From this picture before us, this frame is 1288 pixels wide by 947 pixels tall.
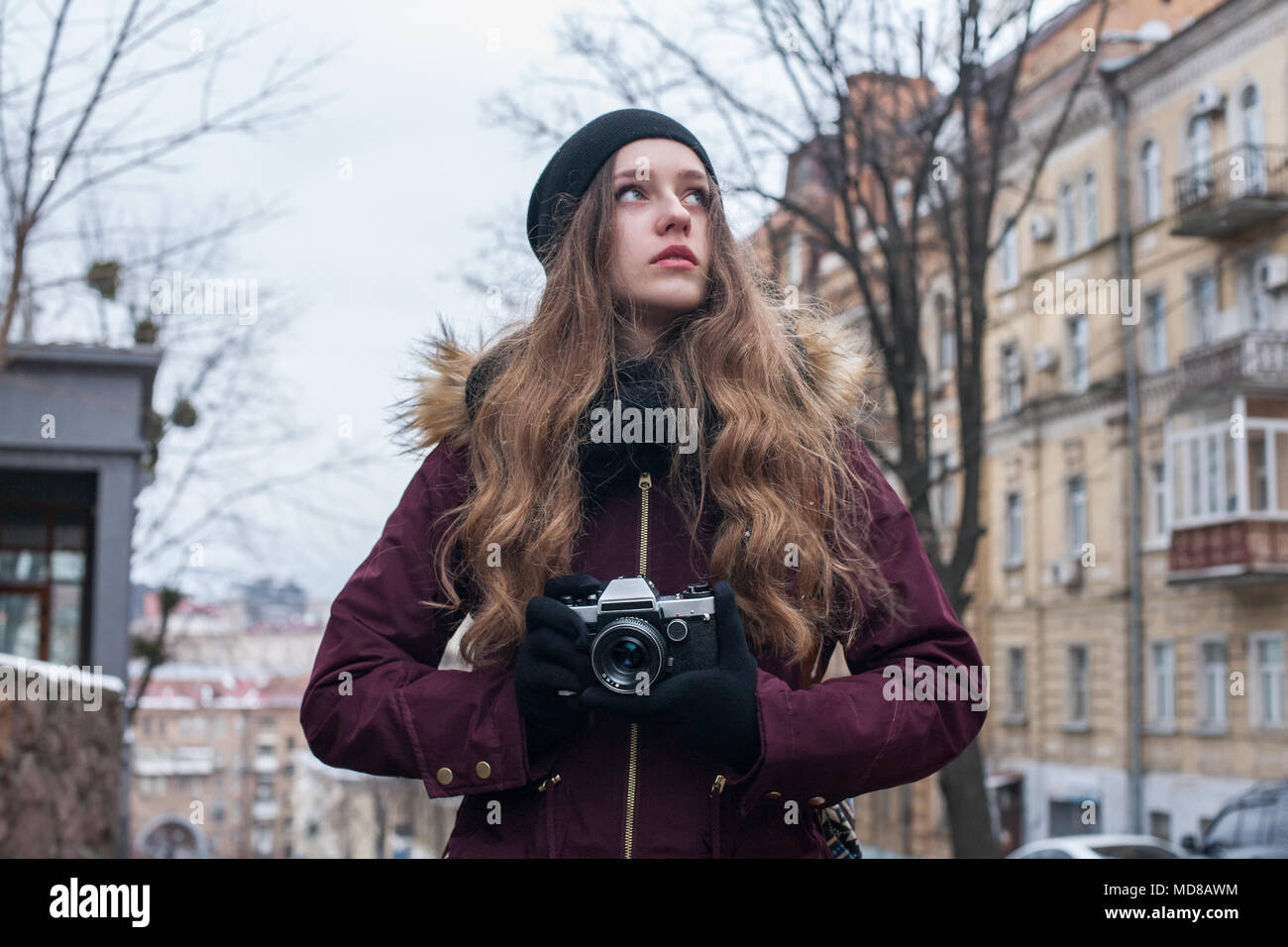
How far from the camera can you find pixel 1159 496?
1019 inches

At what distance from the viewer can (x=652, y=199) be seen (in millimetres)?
2369

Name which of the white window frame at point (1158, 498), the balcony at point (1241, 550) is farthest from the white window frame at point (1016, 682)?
the balcony at point (1241, 550)

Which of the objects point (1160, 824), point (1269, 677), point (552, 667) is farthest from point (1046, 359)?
point (552, 667)

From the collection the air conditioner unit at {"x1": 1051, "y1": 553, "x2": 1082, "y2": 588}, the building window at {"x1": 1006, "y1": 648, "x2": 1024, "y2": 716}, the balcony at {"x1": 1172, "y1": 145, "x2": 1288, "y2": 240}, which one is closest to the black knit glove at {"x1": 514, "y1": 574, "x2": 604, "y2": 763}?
the balcony at {"x1": 1172, "y1": 145, "x2": 1288, "y2": 240}

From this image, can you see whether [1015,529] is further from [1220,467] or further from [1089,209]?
[1220,467]

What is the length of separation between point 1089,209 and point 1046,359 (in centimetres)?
285

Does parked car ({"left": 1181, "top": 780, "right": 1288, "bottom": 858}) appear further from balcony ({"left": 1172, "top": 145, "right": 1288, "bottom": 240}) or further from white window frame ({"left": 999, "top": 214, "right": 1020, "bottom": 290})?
white window frame ({"left": 999, "top": 214, "right": 1020, "bottom": 290})

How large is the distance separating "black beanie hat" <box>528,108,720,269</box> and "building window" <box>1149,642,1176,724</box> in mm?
23717

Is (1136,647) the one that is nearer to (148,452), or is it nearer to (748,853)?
(148,452)

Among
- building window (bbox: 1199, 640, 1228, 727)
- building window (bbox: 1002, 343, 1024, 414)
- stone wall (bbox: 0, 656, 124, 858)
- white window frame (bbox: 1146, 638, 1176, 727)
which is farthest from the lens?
building window (bbox: 1002, 343, 1024, 414)

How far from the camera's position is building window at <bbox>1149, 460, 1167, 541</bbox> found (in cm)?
2556

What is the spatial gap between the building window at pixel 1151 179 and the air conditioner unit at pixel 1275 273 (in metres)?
3.25
